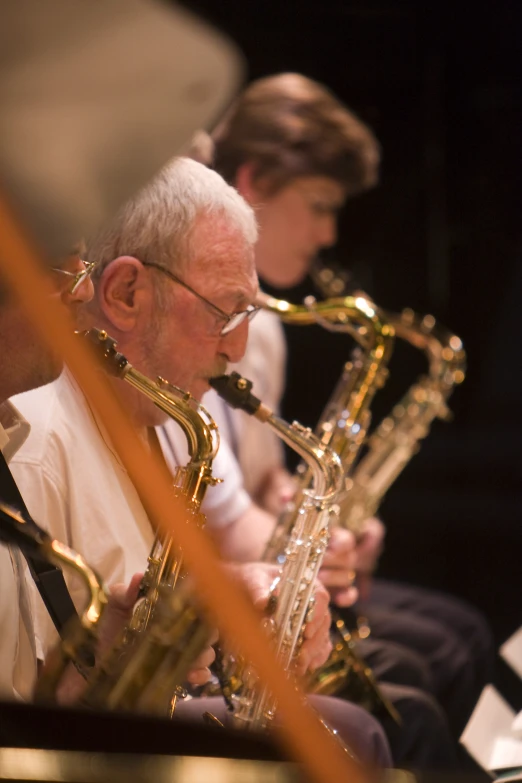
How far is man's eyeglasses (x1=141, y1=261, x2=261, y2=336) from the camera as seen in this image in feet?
5.05

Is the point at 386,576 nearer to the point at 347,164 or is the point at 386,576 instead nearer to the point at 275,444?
the point at 275,444

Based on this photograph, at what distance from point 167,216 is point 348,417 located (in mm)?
1111

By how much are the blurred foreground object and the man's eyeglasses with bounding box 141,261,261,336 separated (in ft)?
0.85

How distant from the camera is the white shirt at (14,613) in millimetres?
1334

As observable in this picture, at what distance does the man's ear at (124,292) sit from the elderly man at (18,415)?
110 millimetres

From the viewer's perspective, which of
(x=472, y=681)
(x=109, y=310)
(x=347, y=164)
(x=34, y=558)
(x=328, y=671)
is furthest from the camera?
(x=347, y=164)

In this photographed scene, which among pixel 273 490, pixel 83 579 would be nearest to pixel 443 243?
pixel 273 490

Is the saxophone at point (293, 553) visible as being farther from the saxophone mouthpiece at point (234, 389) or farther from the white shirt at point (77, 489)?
the white shirt at point (77, 489)

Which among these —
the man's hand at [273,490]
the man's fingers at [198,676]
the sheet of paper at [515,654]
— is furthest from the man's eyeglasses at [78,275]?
the man's hand at [273,490]

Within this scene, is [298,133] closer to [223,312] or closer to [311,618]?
[223,312]

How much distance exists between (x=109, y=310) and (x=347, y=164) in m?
1.60

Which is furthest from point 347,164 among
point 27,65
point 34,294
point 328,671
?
point 34,294

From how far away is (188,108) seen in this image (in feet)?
4.26

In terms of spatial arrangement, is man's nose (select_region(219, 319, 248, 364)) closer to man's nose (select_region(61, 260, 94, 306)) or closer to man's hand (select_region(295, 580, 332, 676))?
man's nose (select_region(61, 260, 94, 306))
